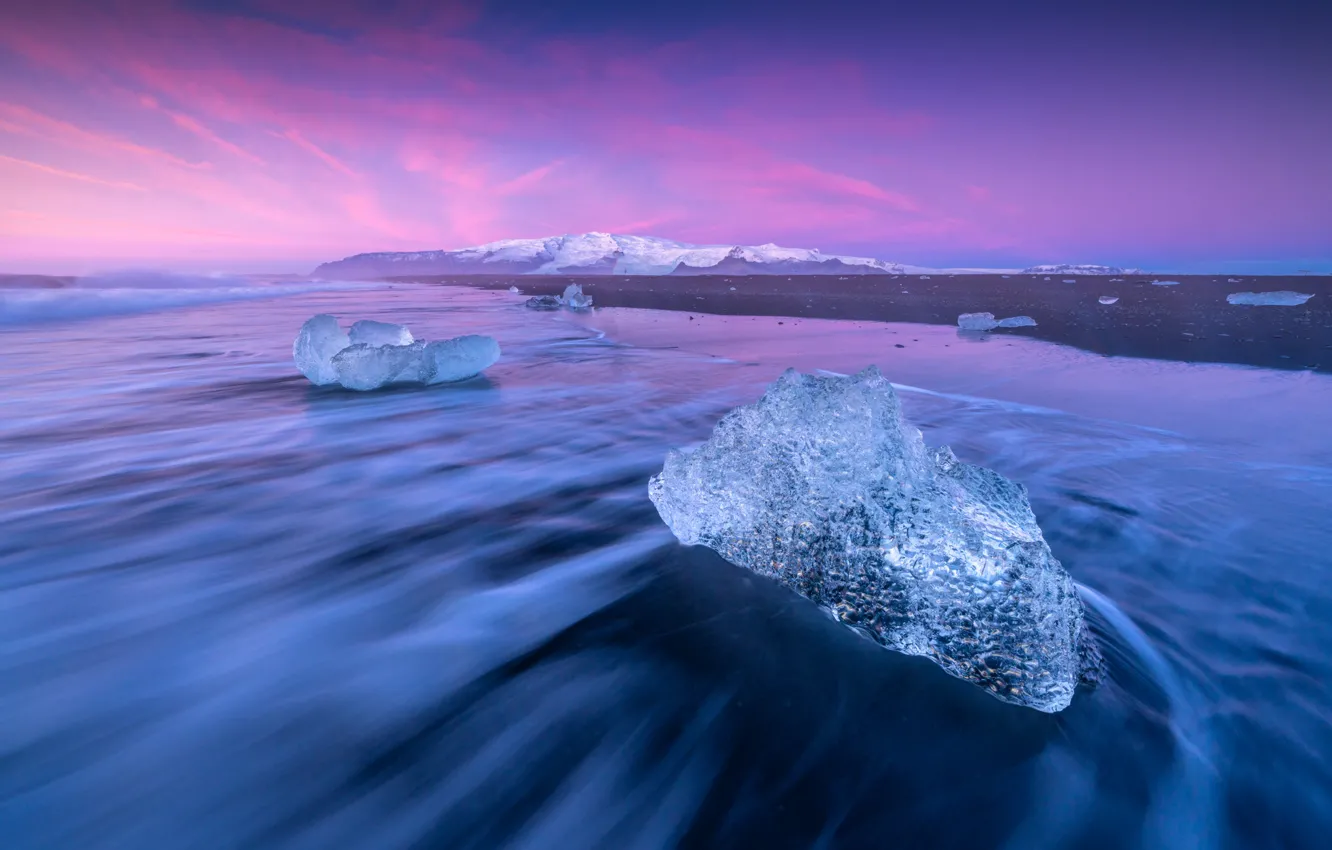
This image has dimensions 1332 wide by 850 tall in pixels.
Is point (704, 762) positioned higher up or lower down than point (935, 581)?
lower down

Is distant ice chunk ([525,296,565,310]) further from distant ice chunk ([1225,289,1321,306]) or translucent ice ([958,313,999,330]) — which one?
distant ice chunk ([1225,289,1321,306])

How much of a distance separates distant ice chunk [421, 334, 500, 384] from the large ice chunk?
218 inches

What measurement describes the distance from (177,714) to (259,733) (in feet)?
1.25

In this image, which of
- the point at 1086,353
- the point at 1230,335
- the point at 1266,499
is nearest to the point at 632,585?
the point at 1266,499

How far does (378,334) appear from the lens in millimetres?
7504

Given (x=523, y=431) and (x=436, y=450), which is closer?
(x=436, y=450)

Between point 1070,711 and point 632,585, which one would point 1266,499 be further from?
point 632,585

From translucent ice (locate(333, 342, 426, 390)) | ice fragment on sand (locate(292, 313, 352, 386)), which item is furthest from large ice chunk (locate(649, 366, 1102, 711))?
ice fragment on sand (locate(292, 313, 352, 386))

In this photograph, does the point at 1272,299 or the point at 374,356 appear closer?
the point at 374,356

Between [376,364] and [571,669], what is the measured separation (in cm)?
597

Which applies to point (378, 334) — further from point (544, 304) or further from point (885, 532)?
point (544, 304)

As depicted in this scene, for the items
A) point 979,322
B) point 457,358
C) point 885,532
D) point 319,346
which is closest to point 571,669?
point 885,532

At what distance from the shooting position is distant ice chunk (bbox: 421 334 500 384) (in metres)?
7.36

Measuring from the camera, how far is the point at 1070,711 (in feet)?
6.34
